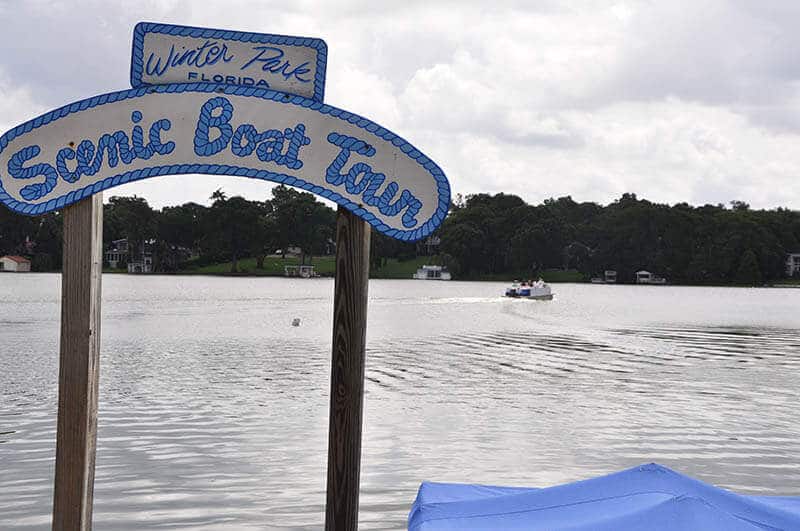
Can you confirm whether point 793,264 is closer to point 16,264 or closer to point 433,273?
point 433,273

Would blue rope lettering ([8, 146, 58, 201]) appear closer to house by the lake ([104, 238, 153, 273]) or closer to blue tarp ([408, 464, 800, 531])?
blue tarp ([408, 464, 800, 531])

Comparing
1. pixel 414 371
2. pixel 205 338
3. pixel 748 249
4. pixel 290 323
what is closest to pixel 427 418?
pixel 414 371

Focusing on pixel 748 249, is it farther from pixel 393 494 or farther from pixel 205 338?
pixel 393 494

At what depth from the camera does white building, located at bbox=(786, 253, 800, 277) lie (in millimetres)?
136875

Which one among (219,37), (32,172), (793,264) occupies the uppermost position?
(793,264)

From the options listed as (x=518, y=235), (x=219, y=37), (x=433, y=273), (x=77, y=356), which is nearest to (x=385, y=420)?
(x=77, y=356)

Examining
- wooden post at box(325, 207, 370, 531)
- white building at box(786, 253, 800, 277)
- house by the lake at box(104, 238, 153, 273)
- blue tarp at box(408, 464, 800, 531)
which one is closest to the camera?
blue tarp at box(408, 464, 800, 531)

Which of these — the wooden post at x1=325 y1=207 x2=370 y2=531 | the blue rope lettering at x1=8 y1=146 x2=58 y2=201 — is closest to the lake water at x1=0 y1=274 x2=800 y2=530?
the wooden post at x1=325 y1=207 x2=370 y2=531

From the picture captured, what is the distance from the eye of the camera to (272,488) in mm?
9750

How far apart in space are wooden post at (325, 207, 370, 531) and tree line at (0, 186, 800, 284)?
127 meters

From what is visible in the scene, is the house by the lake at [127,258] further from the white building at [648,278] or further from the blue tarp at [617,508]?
the blue tarp at [617,508]

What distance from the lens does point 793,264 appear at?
458 feet

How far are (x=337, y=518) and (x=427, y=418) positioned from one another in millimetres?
9964

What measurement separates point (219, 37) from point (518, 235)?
419 ft
